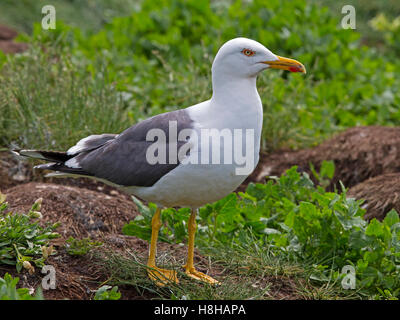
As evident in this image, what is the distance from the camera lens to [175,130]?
3625 mm

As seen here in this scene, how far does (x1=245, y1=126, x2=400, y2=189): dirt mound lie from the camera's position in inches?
223

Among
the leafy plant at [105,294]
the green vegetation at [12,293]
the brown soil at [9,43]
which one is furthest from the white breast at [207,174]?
the brown soil at [9,43]

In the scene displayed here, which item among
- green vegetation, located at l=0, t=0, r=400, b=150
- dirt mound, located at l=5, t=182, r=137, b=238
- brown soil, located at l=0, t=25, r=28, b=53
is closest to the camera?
dirt mound, located at l=5, t=182, r=137, b=238

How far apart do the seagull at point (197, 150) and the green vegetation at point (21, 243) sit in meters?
0.42

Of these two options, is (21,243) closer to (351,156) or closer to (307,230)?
(307,230)

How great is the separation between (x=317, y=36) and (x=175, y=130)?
15.7ft

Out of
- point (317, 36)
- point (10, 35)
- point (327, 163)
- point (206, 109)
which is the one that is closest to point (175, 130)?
point (206, 109)

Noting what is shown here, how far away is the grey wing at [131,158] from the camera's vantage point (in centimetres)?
364

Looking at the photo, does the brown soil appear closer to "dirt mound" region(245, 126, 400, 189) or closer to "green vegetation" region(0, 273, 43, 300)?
"dirt mound" region(245, 126, 400, 189)

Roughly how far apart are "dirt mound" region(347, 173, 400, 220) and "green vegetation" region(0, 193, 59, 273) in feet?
7.75

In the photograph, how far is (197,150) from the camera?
11.4 feet

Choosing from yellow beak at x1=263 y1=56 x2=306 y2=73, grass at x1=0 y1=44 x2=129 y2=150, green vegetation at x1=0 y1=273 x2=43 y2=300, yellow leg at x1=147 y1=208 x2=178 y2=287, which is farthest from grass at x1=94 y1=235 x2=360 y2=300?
grass at x1=0 y1=44 x2=129 y2=150

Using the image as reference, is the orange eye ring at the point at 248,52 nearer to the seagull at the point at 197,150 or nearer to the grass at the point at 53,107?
the seagull at the point at 197,150
